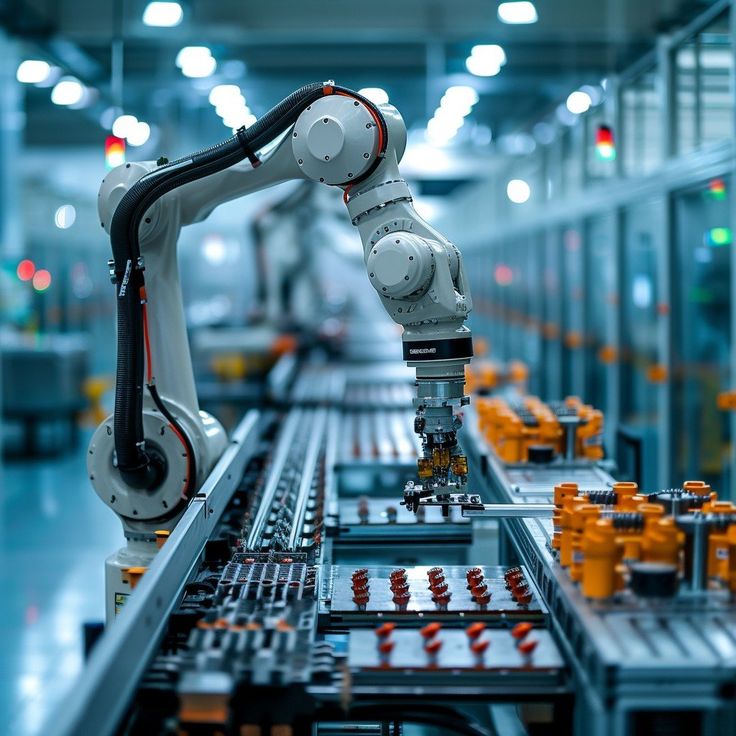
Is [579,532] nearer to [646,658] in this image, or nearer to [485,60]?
[646,658]

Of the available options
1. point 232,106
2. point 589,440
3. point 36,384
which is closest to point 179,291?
point 589,440

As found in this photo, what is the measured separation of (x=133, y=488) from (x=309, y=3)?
5.66 m

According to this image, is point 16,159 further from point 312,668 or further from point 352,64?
point 312,668

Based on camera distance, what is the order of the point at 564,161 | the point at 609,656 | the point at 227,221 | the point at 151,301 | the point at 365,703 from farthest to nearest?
1. the point at 227,221
2. the point at 564,161
3. the point at 151,301
4. the point at 365,703
5. the point at 609,656

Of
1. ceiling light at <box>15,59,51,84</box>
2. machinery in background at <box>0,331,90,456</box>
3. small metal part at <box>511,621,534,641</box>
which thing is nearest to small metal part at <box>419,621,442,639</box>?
small metal part at <box>511,621,534,641</box>

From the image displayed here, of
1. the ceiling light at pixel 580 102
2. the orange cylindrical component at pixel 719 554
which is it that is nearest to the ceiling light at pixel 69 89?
the ceiling light at pixel 580 102

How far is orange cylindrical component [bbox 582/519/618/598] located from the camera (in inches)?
89.6

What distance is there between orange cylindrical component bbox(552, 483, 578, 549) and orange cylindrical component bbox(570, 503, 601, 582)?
22cm

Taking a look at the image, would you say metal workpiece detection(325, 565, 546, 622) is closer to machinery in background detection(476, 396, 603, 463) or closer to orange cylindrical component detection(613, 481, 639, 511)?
orange cylindrical component detection(613, 481, 639, 511)

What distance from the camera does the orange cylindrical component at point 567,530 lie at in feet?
8.32

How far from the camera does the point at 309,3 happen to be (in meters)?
7.82

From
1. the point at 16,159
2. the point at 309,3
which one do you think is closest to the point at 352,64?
the point at 309,3

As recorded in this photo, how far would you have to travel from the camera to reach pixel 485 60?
28.1 ft

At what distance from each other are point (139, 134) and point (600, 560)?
23.5 feet
